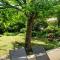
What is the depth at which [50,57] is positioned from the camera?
5637 mm

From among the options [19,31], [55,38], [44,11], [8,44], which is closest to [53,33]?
[55,38]

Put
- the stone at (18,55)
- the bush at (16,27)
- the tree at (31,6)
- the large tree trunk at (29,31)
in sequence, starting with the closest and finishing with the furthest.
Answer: the stone at (18,55) < the tree at (31,6) < the large tree trunk at (29,31) < the bush at (16,27)

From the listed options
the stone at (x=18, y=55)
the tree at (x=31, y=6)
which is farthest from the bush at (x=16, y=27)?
the stone at (x=18, y=55)

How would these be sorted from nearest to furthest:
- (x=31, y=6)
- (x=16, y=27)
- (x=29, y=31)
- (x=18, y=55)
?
(x=18, y=55) < (x=31, y=6) < (x=29, y=31) < (x=16, y=27)

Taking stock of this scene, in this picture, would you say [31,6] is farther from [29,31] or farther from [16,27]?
[16,27]

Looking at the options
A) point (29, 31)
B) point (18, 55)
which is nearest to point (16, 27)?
point (29, 31)

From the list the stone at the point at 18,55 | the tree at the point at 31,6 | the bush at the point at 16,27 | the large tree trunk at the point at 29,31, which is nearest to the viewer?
the stone at the point at 18,55

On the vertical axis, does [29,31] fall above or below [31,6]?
below

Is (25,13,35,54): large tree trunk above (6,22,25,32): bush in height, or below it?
above

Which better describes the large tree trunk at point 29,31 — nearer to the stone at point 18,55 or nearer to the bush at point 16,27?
the stone at point 18,55

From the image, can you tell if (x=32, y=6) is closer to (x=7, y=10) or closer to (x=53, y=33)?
(x=7, y=10)

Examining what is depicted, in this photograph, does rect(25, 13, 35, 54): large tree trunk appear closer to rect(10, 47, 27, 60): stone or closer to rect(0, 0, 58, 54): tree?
rect(0, 0, 58, 54): tree

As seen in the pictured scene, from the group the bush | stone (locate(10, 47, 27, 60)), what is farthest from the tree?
the bush

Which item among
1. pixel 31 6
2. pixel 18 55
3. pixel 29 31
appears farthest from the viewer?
pixel 29 31
